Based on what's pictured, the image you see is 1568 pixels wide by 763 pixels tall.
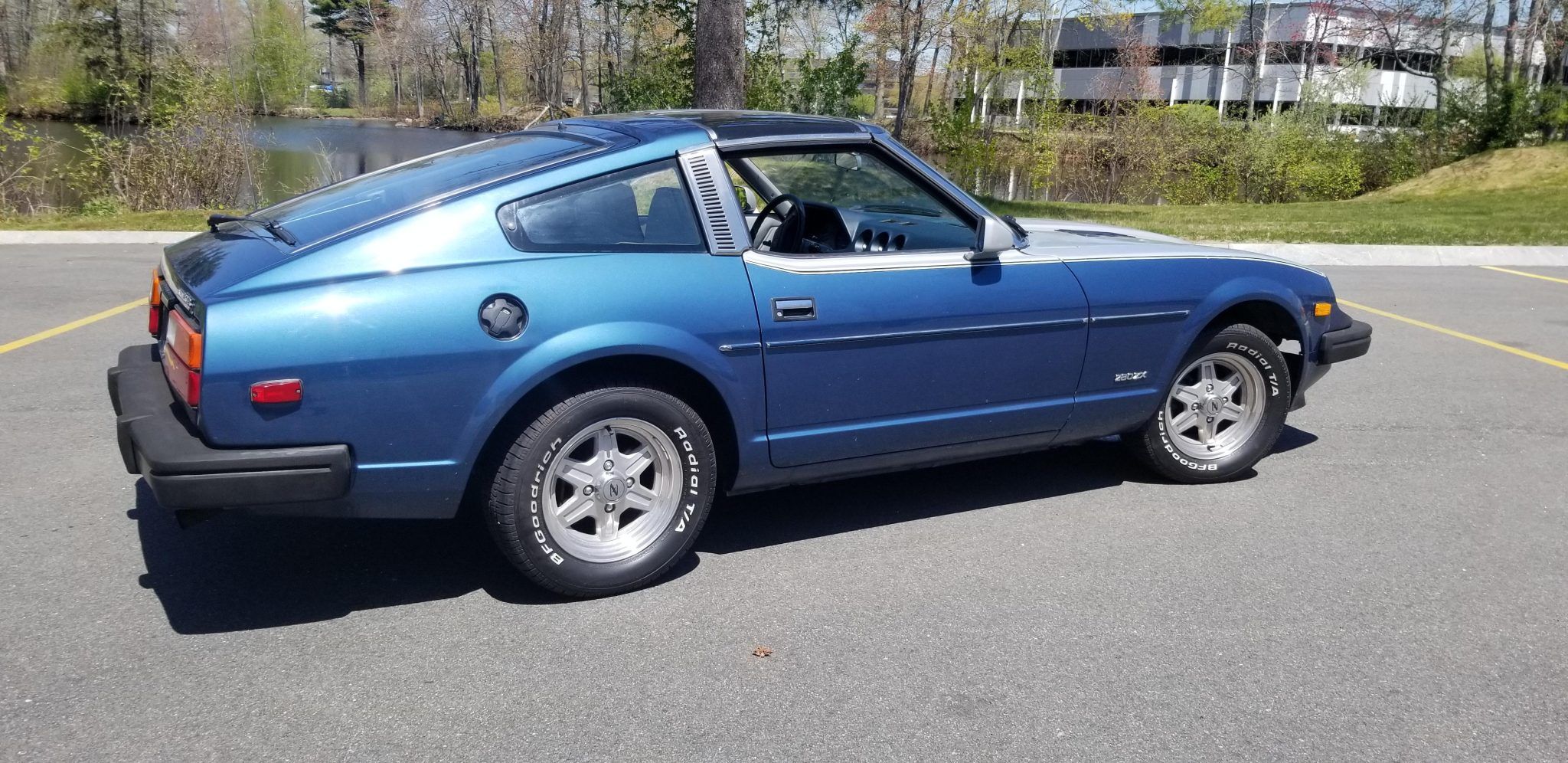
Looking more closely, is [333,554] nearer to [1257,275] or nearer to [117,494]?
[117,494]

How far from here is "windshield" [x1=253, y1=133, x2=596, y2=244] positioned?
3.86 meters

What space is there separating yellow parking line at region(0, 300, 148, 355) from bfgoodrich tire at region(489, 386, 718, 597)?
501 centimetres

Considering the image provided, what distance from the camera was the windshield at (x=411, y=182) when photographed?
386 cm

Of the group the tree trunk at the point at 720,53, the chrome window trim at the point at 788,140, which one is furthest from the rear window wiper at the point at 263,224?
the tree trunk at the point at 720,53

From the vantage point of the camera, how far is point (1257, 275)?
509 centimetres

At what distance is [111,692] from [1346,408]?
6095 mm

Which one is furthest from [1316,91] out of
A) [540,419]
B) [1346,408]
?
[540,419]

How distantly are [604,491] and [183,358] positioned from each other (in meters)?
1.30

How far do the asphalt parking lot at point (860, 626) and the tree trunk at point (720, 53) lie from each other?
26.0ft

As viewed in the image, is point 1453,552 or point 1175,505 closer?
point 1453,552

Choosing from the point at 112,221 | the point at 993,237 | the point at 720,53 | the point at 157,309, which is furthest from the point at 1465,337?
the point at 112,221

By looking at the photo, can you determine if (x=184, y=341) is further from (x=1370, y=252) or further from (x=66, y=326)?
(x=1370, y=252)

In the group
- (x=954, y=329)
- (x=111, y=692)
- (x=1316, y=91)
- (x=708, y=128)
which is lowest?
(x=111, y=692)

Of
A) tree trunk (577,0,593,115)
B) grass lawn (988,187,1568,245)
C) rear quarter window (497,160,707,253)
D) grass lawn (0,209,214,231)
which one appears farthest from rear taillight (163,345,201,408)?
tree trunk (577,0,593,115)
